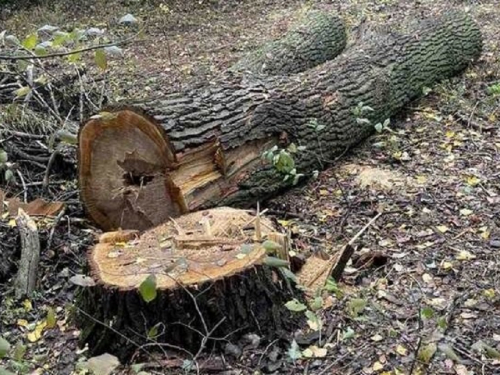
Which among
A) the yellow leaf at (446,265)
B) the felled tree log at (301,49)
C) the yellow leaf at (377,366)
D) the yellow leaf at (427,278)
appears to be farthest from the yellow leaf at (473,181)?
the felled tree log at (301,49)

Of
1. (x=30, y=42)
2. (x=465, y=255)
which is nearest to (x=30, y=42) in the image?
(x=30, y=42)

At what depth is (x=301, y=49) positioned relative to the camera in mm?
6363

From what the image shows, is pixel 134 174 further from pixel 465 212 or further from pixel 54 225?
pixel 465 212

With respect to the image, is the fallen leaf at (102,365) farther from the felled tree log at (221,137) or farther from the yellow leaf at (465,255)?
the yellow leaf at (465,255)

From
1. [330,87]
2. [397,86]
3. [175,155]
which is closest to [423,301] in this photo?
[175,155]

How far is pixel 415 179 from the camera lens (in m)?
4.43

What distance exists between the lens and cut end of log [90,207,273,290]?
2.83 meters

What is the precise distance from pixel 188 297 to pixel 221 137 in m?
1.42

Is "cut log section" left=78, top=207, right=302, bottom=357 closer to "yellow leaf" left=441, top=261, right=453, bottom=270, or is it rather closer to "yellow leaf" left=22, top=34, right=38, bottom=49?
"yellow leaf" left=441, top=261, right=453, bottom=270

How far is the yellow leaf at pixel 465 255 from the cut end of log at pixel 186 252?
106 centimetres

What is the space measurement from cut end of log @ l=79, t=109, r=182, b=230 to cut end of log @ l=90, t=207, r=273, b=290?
0.99ft

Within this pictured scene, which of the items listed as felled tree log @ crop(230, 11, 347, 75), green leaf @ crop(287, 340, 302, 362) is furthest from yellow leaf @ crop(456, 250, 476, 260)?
felled tree log @ crop(230, 11, 347, 75)

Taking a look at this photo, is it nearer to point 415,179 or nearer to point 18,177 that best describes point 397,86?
point 415,179

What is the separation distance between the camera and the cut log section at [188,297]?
2.78 metres
